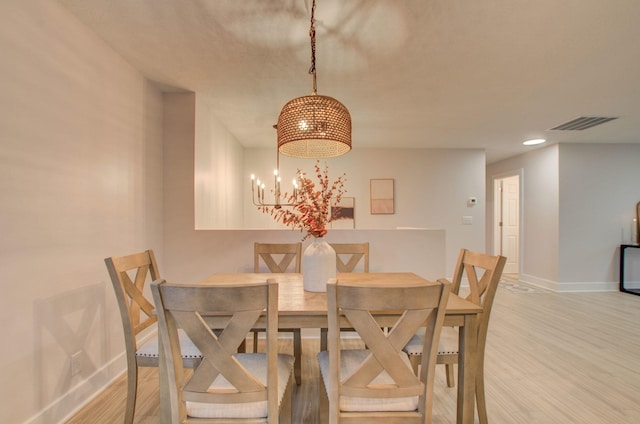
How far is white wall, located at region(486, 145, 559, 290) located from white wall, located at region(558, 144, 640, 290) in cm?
10

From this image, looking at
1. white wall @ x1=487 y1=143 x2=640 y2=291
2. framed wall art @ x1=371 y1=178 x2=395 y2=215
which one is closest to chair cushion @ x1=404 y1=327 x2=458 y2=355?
framed wall art @ x1=371 y1=178 x2=395 y2=215

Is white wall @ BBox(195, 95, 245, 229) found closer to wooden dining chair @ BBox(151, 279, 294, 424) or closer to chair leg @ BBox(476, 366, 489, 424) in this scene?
wooden dining chair @ BBox(151, 279, 294, 424)

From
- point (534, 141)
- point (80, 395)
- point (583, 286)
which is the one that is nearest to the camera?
point (80, 395)

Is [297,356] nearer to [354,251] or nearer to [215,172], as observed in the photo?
[354,251]

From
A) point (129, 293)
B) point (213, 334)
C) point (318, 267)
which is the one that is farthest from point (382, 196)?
point (213, 334)

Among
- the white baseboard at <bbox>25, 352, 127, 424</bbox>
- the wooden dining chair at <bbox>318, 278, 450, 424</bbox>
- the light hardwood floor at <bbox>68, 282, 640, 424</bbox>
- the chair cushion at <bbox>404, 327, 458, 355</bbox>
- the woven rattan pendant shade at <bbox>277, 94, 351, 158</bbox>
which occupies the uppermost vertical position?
the woven rattan pendant shade at <bbox>277, 94, 351, 158</bbox>

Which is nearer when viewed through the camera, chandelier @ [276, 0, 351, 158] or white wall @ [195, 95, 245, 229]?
chandelier @ [276, 0, 351, 158]

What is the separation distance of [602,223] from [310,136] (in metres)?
5.47

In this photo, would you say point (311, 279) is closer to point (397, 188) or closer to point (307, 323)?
point (307, 323)

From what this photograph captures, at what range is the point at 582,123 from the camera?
3.61 m

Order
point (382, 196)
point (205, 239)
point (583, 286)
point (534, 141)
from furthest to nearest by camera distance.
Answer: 1. point (382, 196)
2. point (583, 286)
3. point (534, 141)
4. point (205, 239)

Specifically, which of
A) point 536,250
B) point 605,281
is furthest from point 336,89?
point 605,281

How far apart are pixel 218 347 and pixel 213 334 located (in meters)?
0.06

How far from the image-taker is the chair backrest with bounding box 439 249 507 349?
1.54 metres
